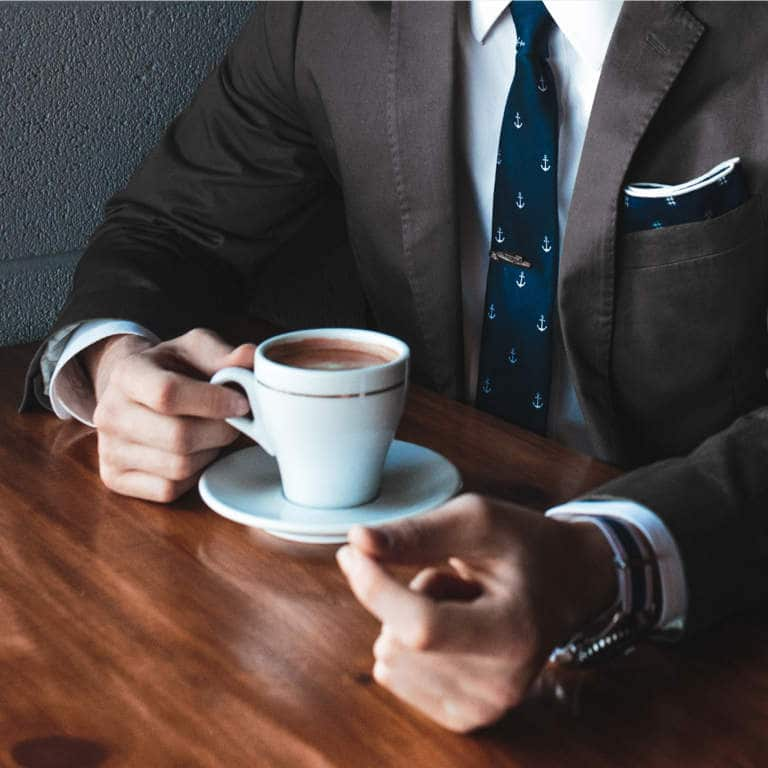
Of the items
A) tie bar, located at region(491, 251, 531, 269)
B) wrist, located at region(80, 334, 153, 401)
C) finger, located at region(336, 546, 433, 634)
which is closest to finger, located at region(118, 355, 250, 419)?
wrist, located at region(80, 334, 153, 401)

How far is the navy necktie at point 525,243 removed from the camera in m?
1.37

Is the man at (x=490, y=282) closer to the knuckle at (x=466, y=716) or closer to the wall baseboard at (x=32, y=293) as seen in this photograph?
the knuckle at (x=466, y=716)

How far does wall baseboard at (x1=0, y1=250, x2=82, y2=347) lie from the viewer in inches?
62.5

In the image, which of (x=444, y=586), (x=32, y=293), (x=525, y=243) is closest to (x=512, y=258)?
(x=525, y=243)

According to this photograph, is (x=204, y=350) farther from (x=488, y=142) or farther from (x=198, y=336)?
(x=488, y=142)

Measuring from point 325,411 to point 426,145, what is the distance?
1.87 feet

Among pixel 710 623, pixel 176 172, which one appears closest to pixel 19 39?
pixel 176 172

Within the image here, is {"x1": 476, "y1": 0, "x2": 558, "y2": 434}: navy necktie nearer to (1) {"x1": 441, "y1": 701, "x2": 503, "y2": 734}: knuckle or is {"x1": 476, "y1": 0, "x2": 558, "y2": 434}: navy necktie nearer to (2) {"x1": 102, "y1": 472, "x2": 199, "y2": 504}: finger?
(2) {"x1": 102, "y1": 472, "x2": 199, "y2": 504}: finger

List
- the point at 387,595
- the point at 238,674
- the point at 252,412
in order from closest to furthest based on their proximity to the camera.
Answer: the point at 387,595 < the point at 238,674 < the point at 252,412

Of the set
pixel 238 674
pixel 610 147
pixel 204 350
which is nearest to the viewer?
pixel 238 674

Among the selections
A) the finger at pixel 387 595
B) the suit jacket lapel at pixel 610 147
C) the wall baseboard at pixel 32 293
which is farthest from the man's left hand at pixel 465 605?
the wall baseboard at pixel 32 293

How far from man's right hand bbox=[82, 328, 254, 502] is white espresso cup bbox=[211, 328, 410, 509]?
0.03 meters

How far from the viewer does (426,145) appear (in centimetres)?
144

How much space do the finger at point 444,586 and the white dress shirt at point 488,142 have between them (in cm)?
63
